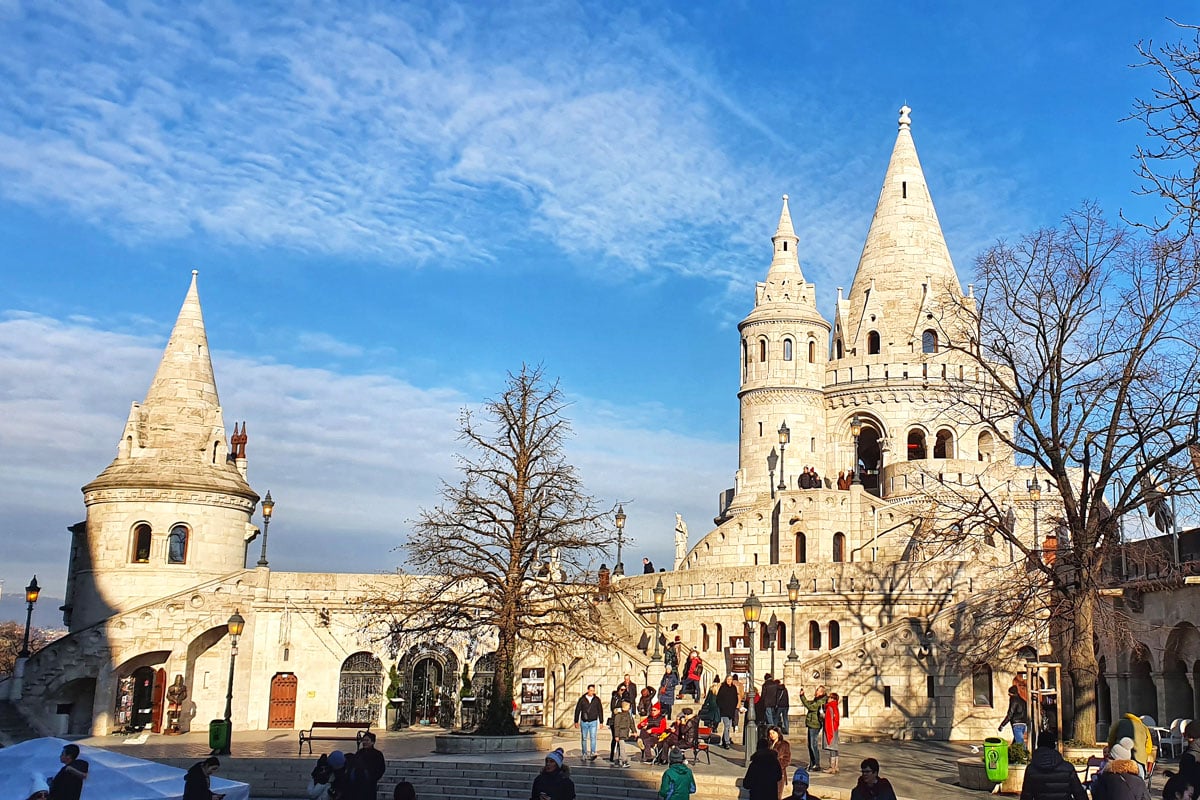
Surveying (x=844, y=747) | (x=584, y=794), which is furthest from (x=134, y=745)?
(x=844, y=747)

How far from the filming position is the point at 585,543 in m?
26.5

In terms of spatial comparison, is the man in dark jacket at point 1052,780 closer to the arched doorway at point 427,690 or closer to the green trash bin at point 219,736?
the green trash bin at point 219,736

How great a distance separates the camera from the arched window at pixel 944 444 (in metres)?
49.9

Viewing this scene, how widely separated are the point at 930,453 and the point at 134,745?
1300 inches

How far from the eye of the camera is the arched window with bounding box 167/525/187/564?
3472 centimetres

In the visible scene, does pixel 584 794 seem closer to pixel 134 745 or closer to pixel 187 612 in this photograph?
pixel 134 745

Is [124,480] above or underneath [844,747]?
above

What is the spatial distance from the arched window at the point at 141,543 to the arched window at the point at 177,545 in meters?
0.62

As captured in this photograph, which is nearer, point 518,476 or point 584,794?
point 584,794

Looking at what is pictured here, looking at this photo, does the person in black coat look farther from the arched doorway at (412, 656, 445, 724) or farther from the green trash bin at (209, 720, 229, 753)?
the arched doorway at (412, 656, 445, 724)

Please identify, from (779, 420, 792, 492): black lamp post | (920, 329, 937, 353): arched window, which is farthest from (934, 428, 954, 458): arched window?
(779, 420, 792, 492): black lamp post

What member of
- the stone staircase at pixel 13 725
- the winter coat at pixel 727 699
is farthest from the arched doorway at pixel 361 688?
the winter coat at pixel 727 699

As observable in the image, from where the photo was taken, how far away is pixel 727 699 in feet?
81.1

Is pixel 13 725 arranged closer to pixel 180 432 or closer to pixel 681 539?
pixel 180 432
